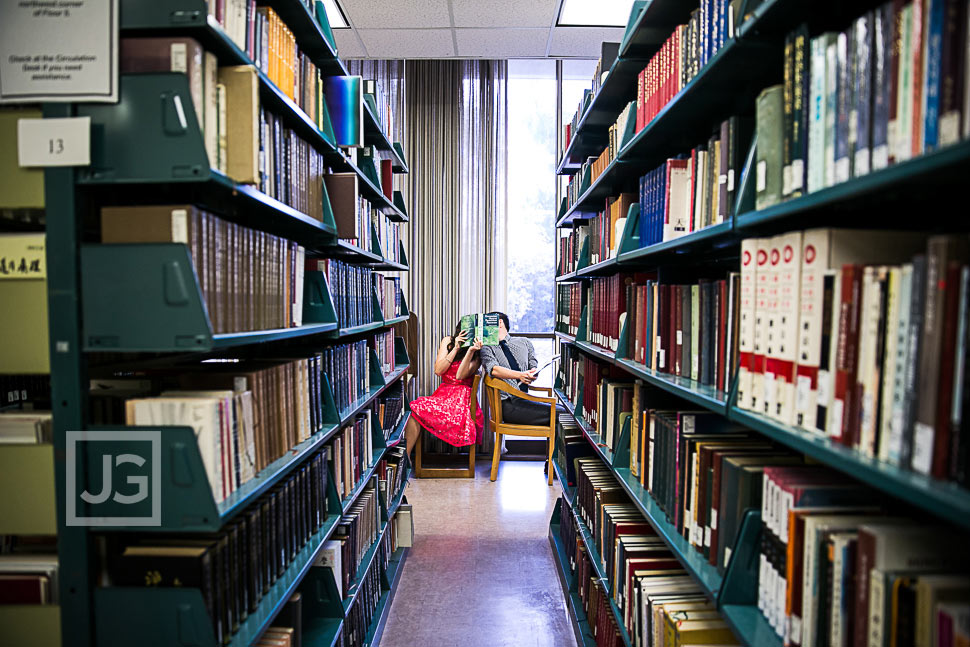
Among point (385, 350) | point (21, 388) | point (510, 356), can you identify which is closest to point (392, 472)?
point (385, 350)

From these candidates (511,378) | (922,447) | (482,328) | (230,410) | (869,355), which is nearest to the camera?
(922,447)

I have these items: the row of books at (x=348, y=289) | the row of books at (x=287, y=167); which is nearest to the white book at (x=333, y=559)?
the row of books at (x=348, y=289)

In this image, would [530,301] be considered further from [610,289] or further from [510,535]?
[610,289]

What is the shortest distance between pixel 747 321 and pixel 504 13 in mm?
3974

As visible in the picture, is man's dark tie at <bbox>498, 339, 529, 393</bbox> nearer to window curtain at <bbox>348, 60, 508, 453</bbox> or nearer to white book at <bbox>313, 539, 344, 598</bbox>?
window curtain at <bbox>348, 60, 508, 453</bbox>

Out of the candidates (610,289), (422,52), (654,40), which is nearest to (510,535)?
(610,289)

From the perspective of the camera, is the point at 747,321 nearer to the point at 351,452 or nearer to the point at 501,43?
the point at 351,452

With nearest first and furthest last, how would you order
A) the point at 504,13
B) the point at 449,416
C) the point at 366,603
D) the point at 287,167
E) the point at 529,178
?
the point at 287,167 → the point at 366,603 → the point at 504,13 → the point at 449,416 → the point at 529,178

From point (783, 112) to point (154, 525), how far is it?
1.45 metres

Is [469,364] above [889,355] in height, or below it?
below

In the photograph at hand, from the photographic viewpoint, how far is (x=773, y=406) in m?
1.09

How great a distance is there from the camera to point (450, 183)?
5688 millimetres

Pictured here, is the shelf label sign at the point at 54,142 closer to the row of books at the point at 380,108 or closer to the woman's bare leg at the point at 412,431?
the row of books at the point at 380,108

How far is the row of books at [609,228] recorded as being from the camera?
8.20 ft
